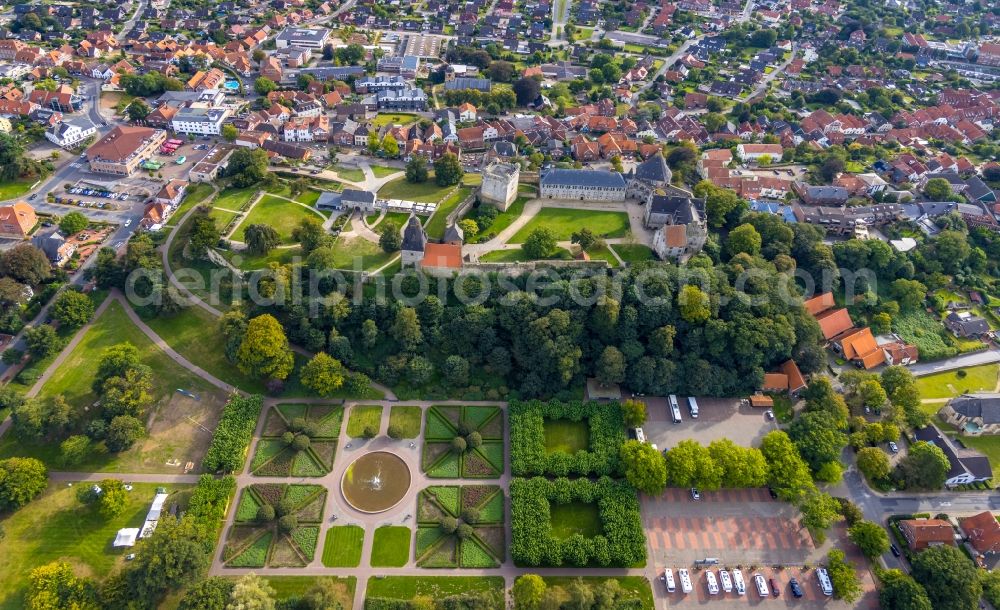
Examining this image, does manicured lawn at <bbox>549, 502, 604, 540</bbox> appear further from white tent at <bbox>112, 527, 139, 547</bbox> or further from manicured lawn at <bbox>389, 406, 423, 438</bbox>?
white tent at <bbox>112, 527, 139, 547</bbox>

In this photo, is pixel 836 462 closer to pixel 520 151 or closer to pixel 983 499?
pixel 983 499

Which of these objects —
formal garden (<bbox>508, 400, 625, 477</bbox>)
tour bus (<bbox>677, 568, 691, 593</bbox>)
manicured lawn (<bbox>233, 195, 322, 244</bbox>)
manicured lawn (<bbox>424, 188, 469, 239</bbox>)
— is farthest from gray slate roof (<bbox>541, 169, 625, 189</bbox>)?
tour bus (<bbox>677, 568, 691, 593</bbox>)

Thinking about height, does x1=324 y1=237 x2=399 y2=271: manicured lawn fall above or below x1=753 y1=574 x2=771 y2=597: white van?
above

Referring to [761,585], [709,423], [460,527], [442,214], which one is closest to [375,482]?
[460,527]

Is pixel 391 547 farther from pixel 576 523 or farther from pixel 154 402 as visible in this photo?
pixel 154 402

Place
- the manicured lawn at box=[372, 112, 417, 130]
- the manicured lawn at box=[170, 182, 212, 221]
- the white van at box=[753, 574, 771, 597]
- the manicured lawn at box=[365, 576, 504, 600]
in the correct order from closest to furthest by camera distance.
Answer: the manicured lawn at box=[365, 576, 504, 600] → the white van at box=[753, 574, 771, 597] → the manicured lawn at box=[170, 182, 212, 221] → the manicured lawn at box=[372, 112, 417, 130]

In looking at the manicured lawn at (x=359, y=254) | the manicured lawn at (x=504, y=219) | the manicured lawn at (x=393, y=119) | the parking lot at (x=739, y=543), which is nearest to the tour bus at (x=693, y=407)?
the parking lot at (x=739, y=543)
